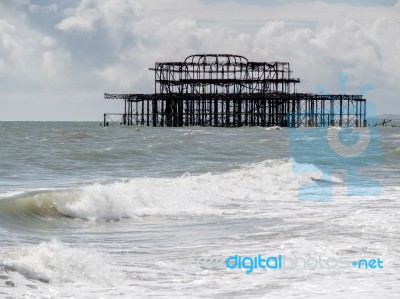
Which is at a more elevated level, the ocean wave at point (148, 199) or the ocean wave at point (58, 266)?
the ocean wave at point (148, 199)

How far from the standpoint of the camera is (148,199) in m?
16.9

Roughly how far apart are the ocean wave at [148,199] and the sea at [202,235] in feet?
0.09

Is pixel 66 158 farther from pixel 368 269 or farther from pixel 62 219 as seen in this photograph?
pixel 368 269

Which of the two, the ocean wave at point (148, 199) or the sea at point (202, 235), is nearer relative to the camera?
the sea at point (202, 235)

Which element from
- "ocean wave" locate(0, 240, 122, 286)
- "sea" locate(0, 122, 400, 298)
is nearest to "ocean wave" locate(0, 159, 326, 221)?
"sea" locate(0, 122, 400, 298)

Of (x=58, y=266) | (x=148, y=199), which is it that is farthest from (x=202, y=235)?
(x=148, y=199)

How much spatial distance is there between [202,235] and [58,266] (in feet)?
12.2

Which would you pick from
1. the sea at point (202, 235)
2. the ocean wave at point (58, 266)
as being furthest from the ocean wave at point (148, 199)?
the ocean wave at point (58, 266)

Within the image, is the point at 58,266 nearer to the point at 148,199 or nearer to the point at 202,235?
the point at 202,235

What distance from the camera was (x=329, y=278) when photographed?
8.90m

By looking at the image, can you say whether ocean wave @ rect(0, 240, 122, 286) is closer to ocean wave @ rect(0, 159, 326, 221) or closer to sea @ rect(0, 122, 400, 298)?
sea @ rect(0, 122, 400, 298)

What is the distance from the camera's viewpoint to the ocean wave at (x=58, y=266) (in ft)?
28.0

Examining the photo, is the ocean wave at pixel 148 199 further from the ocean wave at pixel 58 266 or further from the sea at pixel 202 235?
the ocean wave at pixel 58 266

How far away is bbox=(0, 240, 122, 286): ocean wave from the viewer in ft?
28.0
